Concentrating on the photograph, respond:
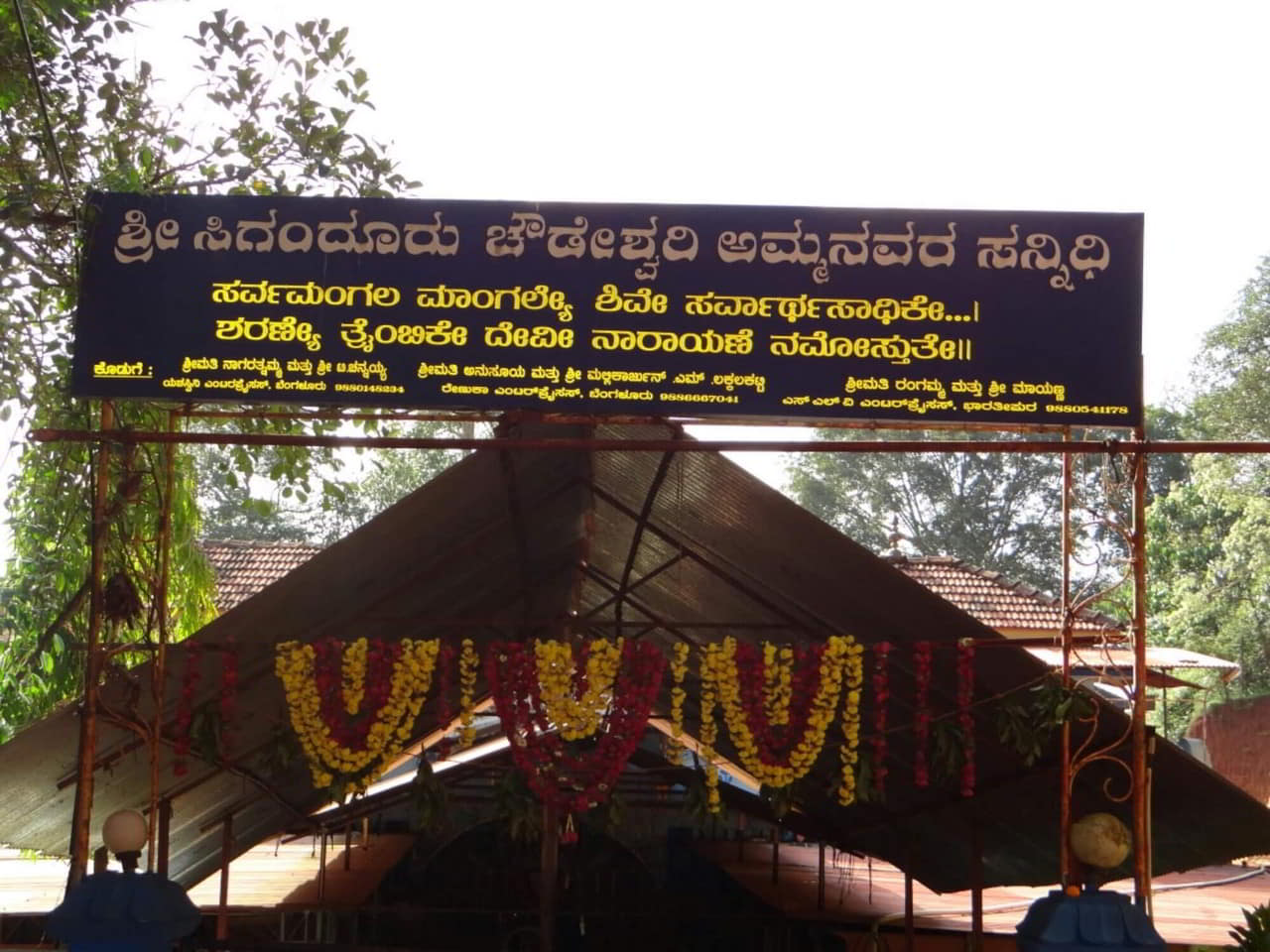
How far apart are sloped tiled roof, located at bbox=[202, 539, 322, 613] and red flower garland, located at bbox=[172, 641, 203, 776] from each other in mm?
14247

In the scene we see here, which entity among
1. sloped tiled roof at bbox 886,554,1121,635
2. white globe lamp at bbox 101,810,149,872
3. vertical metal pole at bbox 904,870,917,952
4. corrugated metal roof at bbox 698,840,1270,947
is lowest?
corrugated metal roof at bbox 698,840,1270,947

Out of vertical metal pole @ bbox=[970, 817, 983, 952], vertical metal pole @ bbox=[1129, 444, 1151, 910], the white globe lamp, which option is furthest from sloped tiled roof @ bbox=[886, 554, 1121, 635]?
the white globe lamp

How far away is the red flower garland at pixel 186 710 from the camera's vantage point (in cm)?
637

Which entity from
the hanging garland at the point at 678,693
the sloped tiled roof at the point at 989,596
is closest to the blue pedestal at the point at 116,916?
the hanging garland at the point at 678,693

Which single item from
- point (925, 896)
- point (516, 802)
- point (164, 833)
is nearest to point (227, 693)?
point (164, 833)

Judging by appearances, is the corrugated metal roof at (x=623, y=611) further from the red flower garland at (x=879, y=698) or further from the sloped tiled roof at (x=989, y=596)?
the sloped tiled roof at (x=989, y=596)

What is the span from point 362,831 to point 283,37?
316 inches

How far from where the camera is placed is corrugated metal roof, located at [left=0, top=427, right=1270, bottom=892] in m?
6.54

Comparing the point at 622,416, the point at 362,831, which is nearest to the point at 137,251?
the point at 622,416

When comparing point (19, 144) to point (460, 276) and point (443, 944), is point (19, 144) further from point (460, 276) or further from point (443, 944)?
point (443, 944)

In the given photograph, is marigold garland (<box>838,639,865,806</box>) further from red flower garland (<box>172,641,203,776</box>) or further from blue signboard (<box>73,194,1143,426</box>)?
red flower garland (<box>172,641,203,776</box>)

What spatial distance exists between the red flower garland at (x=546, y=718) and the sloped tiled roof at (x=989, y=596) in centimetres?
1248

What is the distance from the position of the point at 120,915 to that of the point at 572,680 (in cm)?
218

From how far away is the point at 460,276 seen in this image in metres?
5.97
